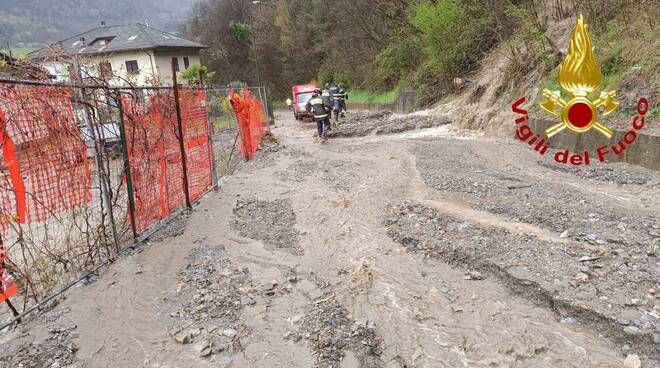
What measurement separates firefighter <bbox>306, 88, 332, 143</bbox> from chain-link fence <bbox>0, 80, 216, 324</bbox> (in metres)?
7.02

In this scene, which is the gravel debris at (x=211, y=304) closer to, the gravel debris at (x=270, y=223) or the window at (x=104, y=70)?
the gravel debris at (x=270, y=223)

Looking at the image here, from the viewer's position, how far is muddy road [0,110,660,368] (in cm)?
354

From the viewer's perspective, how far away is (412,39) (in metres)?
24.6

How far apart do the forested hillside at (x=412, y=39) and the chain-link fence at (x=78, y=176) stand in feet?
28.2

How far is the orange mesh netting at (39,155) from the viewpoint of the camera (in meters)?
3.80

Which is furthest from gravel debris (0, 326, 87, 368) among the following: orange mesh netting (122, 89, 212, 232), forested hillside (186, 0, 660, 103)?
forested hillside (186, 0, 660, 103)

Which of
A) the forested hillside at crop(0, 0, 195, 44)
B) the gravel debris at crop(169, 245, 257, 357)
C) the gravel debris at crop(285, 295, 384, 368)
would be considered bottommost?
the gravel debris at crop(169, 245, 257, 357)

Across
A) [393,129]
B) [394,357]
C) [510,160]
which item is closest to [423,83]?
[393,129]

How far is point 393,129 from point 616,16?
6.53 metres

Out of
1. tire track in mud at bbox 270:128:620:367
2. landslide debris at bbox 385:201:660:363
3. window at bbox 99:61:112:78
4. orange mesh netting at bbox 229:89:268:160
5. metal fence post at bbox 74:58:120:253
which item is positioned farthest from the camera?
orange mesh netting at bbox 229:89:268:160

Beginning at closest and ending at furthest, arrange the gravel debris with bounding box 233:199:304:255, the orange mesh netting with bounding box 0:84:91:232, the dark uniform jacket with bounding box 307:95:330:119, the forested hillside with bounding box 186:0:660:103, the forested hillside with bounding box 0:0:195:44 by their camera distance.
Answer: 1. the orange mesh netting with bounding box 0:84:91:232
2. the gravel debris with bounding box 233:199:304:255
3. the forested hillside with bounding box 186:0:660:103
4. the dark uniform jacket with bounding box 307:95:330:119
5. the forested hillside with bounding box 0:0:195:44

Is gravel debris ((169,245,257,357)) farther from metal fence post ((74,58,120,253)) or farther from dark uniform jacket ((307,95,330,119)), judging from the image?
dark uniform jacket ((307,95,330,119))

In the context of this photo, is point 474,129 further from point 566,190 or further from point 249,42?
point 249,42

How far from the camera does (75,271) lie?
511cm
